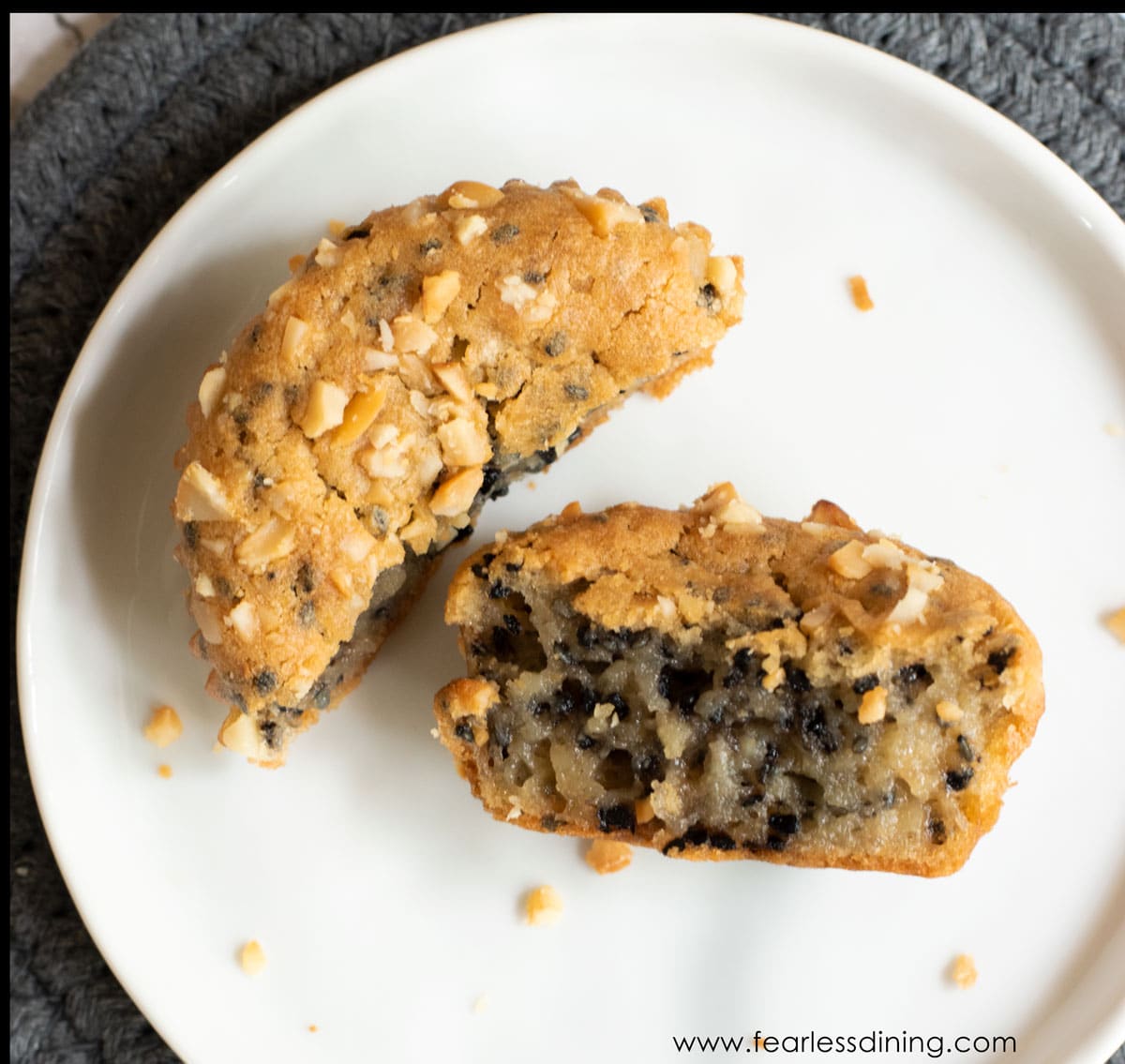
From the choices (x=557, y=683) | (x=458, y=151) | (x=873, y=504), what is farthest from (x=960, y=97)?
(x=557, y=683)

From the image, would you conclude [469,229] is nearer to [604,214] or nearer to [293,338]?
[604,214]

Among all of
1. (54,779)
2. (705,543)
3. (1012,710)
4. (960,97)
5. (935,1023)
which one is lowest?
(54,779)

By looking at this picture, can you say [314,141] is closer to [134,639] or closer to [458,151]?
[458,151]

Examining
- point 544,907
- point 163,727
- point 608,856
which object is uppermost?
point 608,856

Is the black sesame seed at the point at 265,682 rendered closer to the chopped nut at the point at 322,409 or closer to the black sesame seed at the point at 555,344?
the chopped nut at the point at 322,409

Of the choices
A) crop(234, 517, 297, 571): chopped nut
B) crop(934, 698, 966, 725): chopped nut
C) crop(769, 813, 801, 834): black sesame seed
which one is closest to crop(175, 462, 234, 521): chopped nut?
crop(234, 517, 297, 571): chopped nut

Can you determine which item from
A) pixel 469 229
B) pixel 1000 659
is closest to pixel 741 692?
pixel 1000 659
